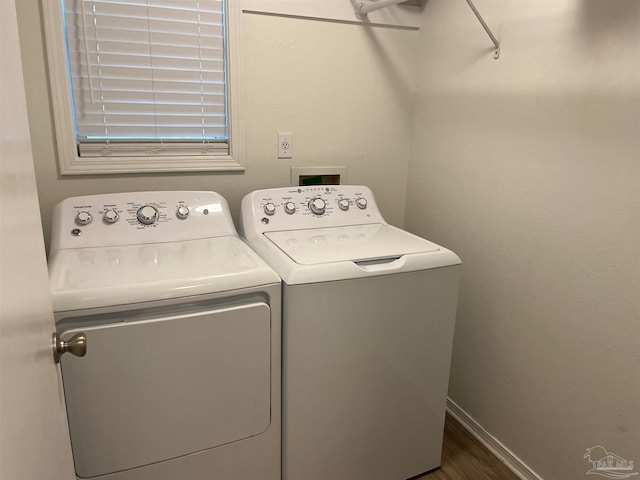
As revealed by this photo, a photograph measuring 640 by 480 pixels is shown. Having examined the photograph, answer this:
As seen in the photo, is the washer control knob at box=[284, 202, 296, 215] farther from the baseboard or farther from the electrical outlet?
the baseboard

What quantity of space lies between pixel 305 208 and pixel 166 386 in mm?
837

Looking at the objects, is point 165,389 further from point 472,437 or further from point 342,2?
point 342,2

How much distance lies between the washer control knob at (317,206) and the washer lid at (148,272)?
365mm

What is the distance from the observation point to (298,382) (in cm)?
139

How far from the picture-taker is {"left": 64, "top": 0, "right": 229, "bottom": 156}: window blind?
1596 millimetres

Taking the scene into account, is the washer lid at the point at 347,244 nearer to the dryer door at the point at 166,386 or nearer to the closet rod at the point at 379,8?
the dryer door at the point at 166,386

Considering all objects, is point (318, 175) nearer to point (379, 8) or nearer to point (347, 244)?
point (347, 244)

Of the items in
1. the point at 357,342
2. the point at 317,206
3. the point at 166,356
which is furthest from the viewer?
the point at 317,206

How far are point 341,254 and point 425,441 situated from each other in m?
0.80

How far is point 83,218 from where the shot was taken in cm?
151

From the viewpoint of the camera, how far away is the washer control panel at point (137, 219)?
149 cm

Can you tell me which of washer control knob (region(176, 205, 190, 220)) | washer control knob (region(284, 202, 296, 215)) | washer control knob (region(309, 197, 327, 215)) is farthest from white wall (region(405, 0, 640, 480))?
washer control knob (region(176, 205, 190, 220))

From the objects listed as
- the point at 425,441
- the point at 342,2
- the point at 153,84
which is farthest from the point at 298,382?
the point at 342,2

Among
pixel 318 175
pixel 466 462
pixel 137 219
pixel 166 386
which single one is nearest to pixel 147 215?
pixel 137 219
